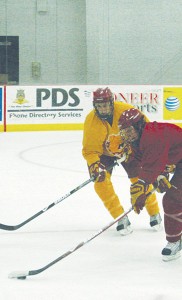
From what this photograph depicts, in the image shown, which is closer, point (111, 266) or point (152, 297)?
point (152, 297)

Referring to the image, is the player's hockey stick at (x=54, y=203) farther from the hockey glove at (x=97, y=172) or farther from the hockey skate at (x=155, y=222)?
the hockey skate at (x=155, y=222)

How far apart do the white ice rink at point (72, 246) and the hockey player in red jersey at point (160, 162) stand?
16cm

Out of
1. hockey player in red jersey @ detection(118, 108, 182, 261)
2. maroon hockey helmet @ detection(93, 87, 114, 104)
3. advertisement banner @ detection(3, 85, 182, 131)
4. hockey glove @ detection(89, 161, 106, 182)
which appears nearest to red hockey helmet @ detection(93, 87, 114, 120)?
maroon hockey helmet @ detection(93, 87, 114, 104)

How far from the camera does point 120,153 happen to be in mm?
3221

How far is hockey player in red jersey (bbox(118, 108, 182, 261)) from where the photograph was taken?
2426 mm

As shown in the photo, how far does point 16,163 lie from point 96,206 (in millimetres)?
2078

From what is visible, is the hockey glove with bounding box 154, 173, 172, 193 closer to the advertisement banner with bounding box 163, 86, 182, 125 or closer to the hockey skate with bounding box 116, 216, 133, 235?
the hockey skate with bounding box 116, 216, 133, 235

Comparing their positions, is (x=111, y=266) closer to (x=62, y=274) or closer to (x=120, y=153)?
(x=62, y=274)

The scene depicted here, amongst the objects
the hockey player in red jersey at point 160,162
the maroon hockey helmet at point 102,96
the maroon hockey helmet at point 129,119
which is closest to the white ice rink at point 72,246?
the hockey player in red jersey at point 160,162

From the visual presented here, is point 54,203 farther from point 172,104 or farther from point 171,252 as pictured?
point 172,104

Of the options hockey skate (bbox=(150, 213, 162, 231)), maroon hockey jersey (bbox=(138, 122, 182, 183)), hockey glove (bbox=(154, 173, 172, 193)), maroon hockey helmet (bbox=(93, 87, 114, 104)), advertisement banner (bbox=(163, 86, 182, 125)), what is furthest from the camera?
advertisement banner (bbox=(163, 86, 182, 125))

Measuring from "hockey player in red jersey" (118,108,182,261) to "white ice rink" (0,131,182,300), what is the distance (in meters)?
0.16

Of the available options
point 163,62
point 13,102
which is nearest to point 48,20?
point 163,62

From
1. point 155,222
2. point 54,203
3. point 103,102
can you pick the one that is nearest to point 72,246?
point 54,203
